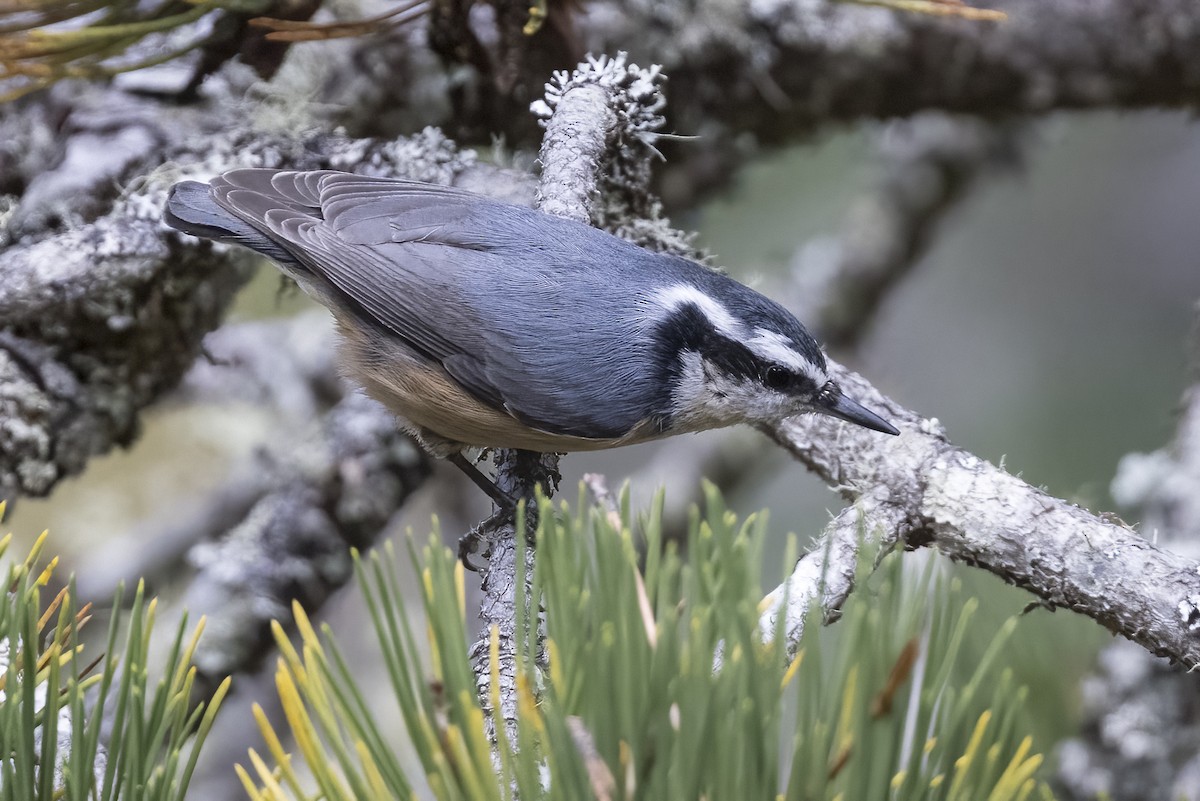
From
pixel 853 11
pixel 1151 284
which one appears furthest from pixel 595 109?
pixel 1151 284

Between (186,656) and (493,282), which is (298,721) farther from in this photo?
(493,282)

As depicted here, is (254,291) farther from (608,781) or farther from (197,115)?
(608,781)

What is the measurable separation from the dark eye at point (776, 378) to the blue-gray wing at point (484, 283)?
18cm

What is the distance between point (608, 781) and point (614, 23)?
5.28 feet

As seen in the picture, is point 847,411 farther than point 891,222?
No

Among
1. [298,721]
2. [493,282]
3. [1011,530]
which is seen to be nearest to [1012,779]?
[298,721]

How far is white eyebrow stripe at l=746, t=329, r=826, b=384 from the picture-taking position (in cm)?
151

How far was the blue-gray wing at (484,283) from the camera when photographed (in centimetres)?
159

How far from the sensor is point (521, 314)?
1623 mm

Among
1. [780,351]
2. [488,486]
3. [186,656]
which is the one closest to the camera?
[186,656]

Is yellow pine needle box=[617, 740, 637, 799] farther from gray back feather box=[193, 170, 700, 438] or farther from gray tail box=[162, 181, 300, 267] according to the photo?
gray tail box=[162, 181, 300, 267]

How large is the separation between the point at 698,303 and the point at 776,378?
0.17 metres

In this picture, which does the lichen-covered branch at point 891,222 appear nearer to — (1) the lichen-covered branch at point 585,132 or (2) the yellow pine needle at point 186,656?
(1) the lichen-covered branch at point 585,132

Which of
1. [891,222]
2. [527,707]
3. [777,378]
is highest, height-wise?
[891,222]
